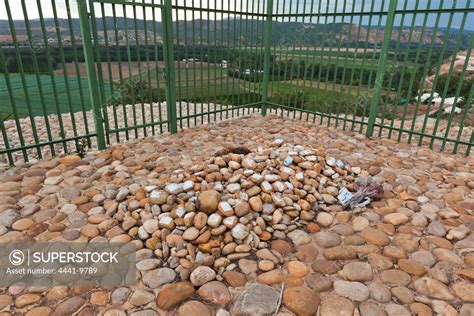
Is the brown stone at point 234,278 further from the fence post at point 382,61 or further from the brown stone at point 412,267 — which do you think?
the fence post at point 382,61

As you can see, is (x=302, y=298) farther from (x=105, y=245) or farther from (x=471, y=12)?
(x=471, y=12)

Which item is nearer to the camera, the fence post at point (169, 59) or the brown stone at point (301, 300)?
the brown stone at point (301, 300)

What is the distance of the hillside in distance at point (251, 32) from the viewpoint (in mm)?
3238

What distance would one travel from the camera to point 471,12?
3508 millimetres

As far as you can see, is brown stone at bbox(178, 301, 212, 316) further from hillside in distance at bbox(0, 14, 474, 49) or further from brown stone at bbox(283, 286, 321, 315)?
hillside in distance at bbox(0, 14, 474, 49)

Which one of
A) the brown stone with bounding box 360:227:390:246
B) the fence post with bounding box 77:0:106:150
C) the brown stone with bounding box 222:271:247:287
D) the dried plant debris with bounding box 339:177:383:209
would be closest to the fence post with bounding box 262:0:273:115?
the fence post with bounding box 77:0:106:150

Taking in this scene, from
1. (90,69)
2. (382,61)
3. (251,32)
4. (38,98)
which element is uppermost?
(251,32)

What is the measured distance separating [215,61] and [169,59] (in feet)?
3.28

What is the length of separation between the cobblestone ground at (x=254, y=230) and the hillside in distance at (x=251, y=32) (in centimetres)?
150

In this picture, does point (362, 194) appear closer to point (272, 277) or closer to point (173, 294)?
point (272, 277)

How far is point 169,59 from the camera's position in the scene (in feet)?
13.9

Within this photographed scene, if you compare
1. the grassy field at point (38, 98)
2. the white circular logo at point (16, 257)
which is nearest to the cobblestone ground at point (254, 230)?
the white circular logo at point (16, 257)

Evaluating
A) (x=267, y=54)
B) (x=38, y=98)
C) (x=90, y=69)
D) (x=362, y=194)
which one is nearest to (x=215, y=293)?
(x=362, y=194)

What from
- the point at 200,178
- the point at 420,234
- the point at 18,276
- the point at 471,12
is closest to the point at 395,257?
the point at 420,234
